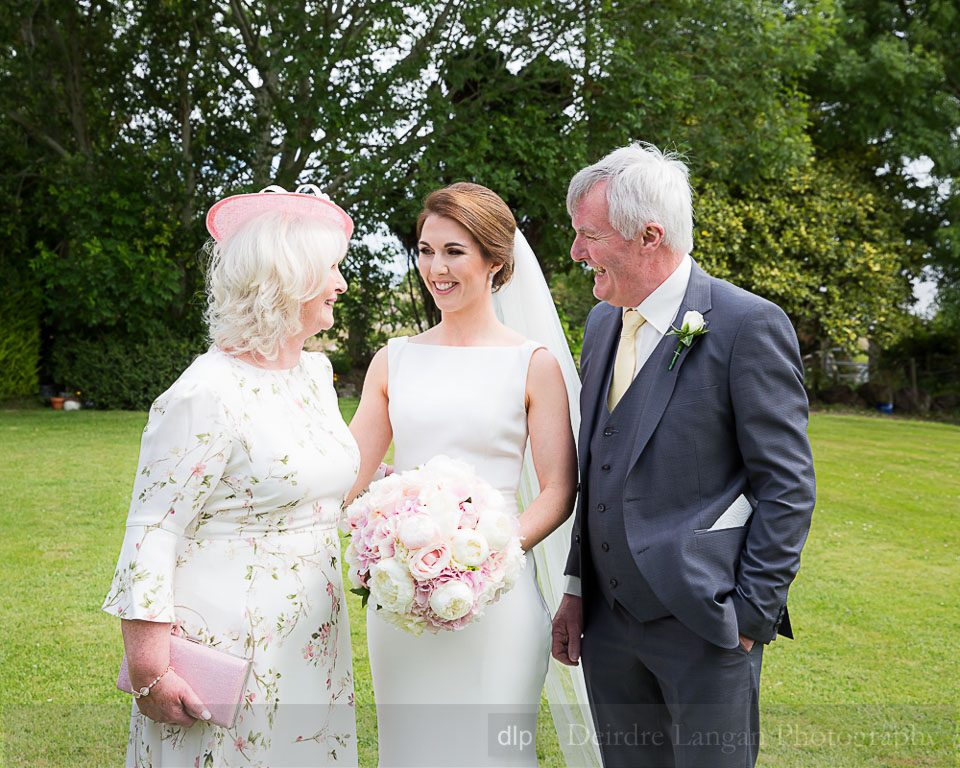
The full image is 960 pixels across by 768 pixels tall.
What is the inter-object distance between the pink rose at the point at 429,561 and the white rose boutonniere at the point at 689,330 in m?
0.92

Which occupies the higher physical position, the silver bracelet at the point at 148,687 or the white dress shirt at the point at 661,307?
the white dress shirt at the point at 661,307

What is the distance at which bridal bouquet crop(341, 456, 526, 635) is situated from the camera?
2.51 metres

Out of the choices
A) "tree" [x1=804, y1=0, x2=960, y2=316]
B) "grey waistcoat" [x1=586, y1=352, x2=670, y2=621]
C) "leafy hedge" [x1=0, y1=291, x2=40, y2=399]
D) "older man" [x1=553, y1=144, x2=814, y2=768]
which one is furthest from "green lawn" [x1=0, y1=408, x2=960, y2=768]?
"tree" [x1=804, y1=0, x2=960, y2=316]

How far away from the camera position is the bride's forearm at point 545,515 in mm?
3012

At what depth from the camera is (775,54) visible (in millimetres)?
15820

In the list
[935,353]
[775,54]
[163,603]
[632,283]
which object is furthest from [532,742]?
[935,353]

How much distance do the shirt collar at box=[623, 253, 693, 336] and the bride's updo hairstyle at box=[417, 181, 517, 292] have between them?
62 centimetres

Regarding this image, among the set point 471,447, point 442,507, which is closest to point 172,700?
point 442,507

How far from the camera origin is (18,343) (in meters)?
17.2

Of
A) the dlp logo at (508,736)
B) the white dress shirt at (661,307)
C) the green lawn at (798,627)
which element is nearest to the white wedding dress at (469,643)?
the dlp logo at (508,736)

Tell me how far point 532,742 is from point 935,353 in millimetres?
22067

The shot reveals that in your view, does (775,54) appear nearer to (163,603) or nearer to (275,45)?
(275,45)

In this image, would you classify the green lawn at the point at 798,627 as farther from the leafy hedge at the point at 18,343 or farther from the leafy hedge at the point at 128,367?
the leafy hedge at the point at 18,343

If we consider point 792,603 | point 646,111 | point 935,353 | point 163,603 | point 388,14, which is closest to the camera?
point 163,603
